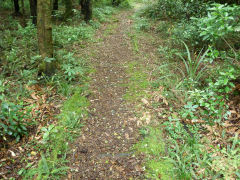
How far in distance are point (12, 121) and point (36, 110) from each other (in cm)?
74

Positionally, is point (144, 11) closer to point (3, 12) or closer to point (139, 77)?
point (139, 77)

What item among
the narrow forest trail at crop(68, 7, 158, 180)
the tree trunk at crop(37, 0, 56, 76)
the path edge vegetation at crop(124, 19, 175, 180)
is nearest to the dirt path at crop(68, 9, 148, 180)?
the narrow forest trail at crop(68, 7, 158, 180)

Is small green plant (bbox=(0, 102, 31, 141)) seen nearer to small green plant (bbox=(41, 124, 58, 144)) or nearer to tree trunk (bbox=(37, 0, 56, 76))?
small green plant (bbox=(41, 124, 58, 144))

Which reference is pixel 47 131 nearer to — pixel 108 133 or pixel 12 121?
pixel 12 121

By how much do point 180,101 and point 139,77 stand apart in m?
1.54

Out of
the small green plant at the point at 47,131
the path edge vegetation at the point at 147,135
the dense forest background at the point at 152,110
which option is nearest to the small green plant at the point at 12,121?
the dense forest background at the point at 152,110

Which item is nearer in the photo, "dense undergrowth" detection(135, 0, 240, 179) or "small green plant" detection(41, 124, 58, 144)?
"dense undergrowth" detection(135, 0, 240, 179)

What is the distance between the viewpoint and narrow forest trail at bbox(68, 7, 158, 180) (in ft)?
8.98

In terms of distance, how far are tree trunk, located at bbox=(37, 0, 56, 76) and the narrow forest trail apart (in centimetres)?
129

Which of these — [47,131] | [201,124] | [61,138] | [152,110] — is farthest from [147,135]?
[47,131]

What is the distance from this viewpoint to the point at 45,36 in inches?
169

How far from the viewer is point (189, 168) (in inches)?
103

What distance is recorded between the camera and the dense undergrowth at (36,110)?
2.76 meters

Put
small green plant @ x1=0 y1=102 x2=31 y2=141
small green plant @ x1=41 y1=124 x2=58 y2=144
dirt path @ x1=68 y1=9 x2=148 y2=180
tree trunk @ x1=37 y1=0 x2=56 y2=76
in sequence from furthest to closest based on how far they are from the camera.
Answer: tree trunk @ x1=37 y1=0 x2=56 y2=76
small green plant @ x1=41 y1=124 x2=58 y2=144
small green plant @ x1=0 y1=102 x2=31 y2=141
dirt path @ x1=68 y1=9 x2=148 y2=180
